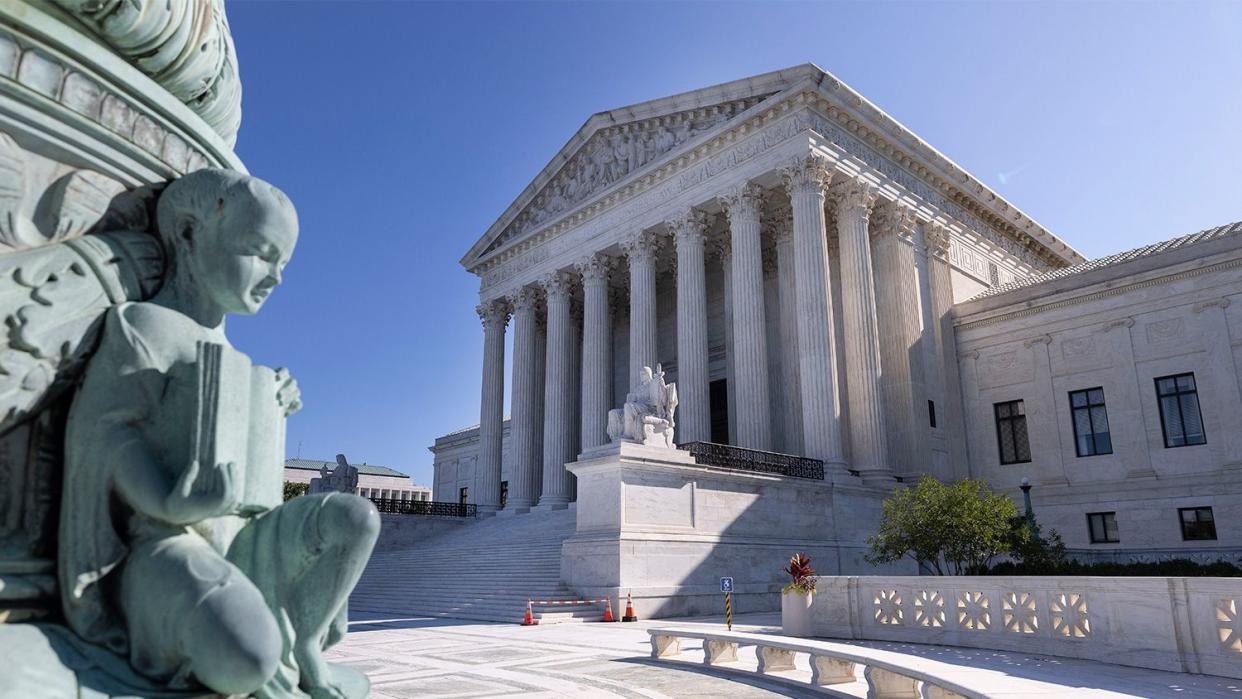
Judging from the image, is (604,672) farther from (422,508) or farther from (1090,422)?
(422,508)

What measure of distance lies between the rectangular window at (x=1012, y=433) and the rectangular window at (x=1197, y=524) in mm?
5195

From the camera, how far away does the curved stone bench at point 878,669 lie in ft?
21.1

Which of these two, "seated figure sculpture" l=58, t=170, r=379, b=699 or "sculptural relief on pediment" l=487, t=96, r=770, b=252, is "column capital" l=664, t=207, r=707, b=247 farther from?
"seated figure sculpture" l=58, t=170, r=379, b=699

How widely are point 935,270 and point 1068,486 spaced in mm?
9702

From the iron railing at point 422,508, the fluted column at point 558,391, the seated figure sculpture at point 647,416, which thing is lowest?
the iron railing at point 422,508

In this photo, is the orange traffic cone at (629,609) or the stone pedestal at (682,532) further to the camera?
the stone pedestal at (682,532)

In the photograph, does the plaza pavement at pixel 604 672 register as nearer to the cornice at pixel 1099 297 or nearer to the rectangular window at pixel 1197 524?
the rectangular window at pixel 1197 524

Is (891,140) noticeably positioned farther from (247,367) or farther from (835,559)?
(247,367)

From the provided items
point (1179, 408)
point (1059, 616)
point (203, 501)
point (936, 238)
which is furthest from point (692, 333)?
point (203, 501)

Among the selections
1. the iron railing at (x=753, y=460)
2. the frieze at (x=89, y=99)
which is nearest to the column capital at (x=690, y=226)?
the iron railing at (x=753, y=460)

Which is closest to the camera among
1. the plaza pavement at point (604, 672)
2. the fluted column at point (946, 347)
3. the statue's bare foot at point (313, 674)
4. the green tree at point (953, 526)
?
the statue's bare foot at point (313, 674)

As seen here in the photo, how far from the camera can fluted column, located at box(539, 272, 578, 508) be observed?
3631 centimetres

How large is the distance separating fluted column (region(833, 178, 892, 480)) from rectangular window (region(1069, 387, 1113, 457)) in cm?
737

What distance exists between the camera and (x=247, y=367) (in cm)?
342
